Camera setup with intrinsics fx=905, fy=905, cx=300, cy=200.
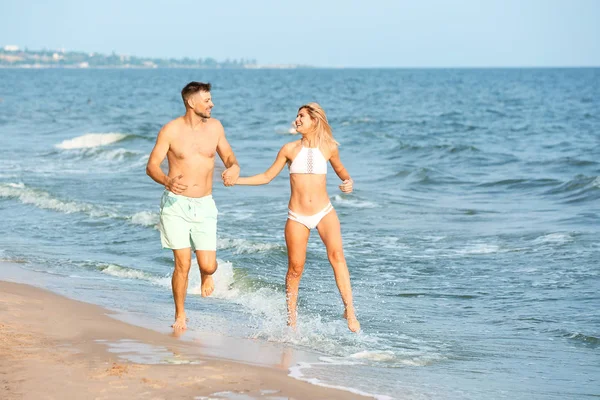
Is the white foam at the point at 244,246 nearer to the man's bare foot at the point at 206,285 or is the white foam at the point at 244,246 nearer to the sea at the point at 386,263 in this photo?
the sea at the point at 386,263

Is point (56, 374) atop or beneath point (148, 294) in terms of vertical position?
atop

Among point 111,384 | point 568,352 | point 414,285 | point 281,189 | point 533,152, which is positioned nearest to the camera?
point 111,384

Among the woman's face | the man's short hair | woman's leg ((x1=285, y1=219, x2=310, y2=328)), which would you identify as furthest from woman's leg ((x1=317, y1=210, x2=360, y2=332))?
the man's short hair

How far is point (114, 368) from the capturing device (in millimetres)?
5668

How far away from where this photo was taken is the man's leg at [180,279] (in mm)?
7031

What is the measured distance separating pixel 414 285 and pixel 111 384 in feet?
18.9

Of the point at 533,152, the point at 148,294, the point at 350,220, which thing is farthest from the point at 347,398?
the point at 533,152

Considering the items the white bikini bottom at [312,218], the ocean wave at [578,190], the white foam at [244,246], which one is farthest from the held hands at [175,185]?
the ocean wave at [578,190]

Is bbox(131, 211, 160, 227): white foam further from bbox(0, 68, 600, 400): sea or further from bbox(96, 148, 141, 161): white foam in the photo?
bbox(96, 148, 141, 161): white foam

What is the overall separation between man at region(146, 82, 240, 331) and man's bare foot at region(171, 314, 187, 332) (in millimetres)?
501

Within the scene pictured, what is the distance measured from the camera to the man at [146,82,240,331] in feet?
22.4

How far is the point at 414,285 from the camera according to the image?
10531mm

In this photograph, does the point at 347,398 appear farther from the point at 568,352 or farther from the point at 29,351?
the point at 568,352

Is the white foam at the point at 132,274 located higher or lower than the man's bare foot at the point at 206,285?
lower
